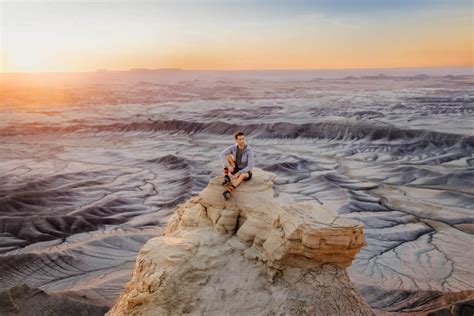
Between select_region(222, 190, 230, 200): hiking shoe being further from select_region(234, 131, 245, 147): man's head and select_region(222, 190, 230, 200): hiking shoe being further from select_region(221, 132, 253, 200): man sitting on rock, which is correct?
select_region(234, 131, 245, 147): man's head

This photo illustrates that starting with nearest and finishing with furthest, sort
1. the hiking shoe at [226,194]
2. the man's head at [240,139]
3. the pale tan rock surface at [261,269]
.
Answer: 1. the pale tan rock surface at [261,269]
2. the hiking shoe at [226,194]
3. the man's head at [240,139]

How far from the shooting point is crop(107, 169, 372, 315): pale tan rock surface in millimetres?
5914

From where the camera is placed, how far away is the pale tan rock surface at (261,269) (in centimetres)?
591

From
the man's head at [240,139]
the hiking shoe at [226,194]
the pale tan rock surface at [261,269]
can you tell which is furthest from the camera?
the man's head at [240,139]

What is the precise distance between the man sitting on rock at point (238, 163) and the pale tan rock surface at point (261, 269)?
0.51 meters

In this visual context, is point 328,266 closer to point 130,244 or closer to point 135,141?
point 130,244

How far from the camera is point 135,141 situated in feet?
163

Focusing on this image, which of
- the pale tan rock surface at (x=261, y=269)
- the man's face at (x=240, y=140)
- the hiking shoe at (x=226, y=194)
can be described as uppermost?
the man's face at (x=240, y=140)

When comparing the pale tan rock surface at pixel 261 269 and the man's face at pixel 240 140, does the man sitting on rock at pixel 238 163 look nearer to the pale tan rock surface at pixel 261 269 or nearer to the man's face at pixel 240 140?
the man's face at pixel 240 140

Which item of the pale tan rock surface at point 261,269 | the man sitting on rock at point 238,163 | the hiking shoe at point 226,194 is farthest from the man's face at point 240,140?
A: the pale tan rock surface at point 261,269

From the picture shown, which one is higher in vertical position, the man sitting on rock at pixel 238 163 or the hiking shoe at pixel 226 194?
the man sitting on rock at pixel 238 163

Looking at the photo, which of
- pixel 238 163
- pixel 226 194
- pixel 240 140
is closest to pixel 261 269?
pixel 226 194

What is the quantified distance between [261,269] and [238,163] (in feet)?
5.51

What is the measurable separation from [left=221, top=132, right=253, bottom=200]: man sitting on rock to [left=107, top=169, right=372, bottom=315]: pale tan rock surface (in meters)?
0.51
